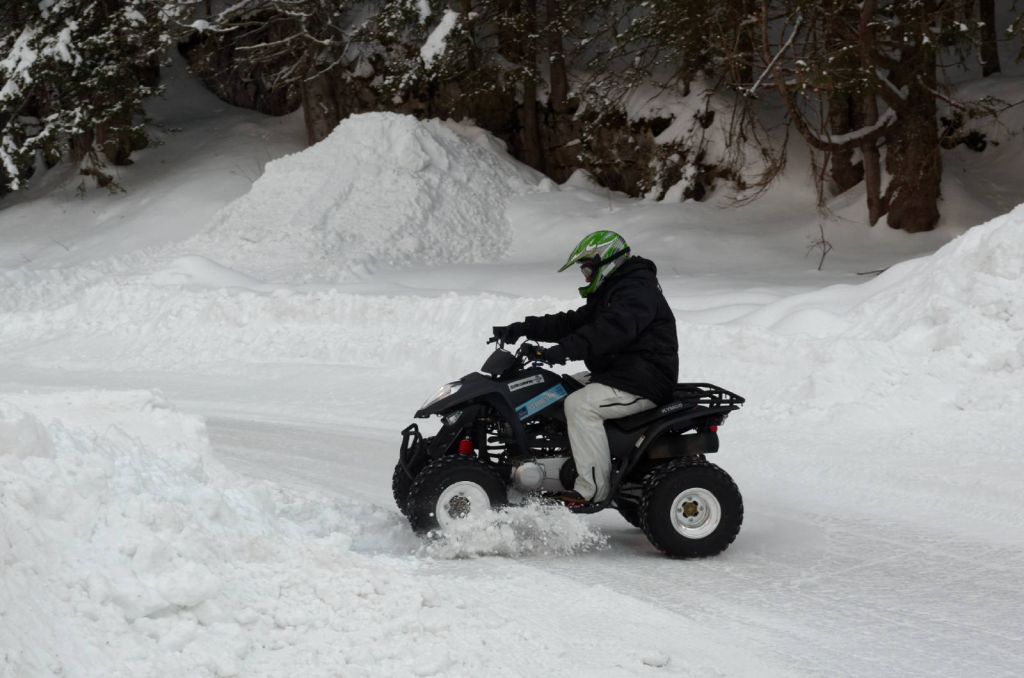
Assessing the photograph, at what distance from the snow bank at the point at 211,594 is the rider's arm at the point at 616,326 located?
→ 133 centimetres

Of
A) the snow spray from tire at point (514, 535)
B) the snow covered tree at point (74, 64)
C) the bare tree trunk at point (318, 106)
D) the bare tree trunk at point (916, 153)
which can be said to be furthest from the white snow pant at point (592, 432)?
the bare tree trunk at point (318, 106)

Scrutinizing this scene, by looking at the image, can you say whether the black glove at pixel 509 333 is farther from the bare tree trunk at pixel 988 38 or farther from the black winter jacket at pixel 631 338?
the bare tree trunk at pixel 988 38

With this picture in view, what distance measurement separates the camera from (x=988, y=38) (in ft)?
71.1

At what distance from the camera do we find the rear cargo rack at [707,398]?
21.8 feet

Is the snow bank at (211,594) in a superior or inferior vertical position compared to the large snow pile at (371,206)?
inferior

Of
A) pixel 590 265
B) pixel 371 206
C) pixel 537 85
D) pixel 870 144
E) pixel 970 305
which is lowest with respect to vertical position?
pixel 970 305

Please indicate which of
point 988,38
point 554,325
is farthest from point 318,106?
point 554,325

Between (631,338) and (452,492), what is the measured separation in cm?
138

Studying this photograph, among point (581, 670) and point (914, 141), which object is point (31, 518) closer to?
point (581, 670)

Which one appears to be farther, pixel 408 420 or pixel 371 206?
pixel 371 206

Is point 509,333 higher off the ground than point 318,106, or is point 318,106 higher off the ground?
point 318,106

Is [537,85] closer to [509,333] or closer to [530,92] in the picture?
[530,92]

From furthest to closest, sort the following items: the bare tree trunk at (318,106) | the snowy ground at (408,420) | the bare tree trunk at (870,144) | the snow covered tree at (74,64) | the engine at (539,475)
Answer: the bare tree trunk at (318,106), the snow covered tree at (74,64), the bare tree trunk at (870,144), the engine at (539,475), the snowy ground at (408,420)

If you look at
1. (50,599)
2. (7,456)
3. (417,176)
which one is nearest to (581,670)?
(50,599)
